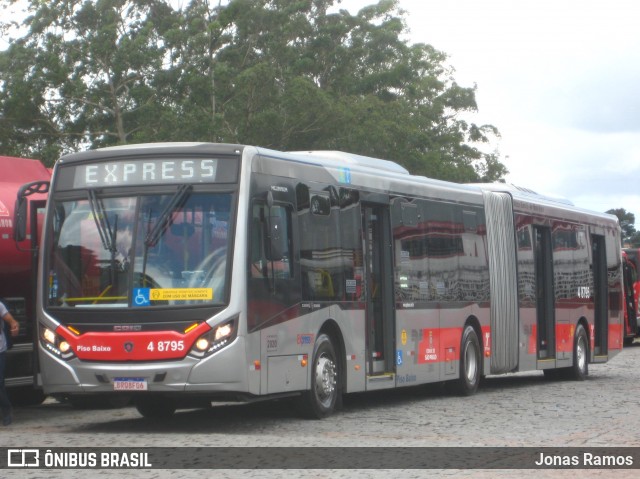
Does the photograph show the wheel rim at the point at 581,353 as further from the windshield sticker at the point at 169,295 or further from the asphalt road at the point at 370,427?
the windshield sticker at the point at 169,295

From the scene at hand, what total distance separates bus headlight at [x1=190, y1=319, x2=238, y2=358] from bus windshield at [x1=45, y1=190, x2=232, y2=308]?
27 cm

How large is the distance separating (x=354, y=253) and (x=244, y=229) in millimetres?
3236

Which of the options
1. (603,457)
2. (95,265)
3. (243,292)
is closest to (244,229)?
(243,292)

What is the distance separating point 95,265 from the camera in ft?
45.2

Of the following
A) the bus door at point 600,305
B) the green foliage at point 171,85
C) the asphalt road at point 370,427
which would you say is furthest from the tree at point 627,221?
the asphalt road at point 370,427

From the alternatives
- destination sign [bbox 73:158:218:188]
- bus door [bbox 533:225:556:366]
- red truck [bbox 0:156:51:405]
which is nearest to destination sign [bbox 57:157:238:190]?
destination sign [bbox 73:158:218:188]

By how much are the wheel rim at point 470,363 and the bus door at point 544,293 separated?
3.43 metres

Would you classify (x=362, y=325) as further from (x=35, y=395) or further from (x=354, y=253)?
(x=35, y=395)

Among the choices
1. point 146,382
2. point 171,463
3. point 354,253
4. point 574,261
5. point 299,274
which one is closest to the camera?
point 171,463

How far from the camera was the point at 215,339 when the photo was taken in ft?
43.7

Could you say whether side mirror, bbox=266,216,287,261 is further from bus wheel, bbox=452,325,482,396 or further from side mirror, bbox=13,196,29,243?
bus wheel, bbox=452,325,482,396

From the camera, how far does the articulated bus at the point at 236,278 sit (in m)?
13.4

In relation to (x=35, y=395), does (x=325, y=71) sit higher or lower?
higher

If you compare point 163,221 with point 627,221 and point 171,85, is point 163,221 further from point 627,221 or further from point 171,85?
point 627,221
